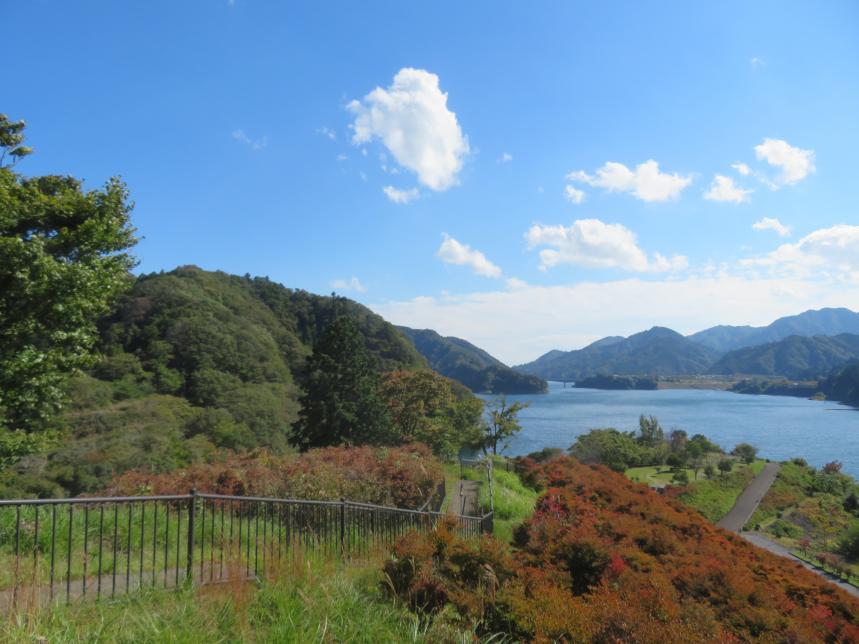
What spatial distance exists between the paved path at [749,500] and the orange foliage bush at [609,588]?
151 feet

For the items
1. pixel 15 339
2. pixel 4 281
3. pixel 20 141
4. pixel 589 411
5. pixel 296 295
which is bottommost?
pixel 589 411

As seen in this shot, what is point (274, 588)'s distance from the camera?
4086mm

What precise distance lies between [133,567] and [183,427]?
144 feet

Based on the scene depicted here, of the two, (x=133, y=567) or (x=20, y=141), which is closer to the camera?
(x=133, y=567)

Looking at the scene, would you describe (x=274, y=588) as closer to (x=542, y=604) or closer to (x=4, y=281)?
(x=542, y=604)

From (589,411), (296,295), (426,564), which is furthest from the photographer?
(589,411)

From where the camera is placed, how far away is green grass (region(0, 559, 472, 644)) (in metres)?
3.23

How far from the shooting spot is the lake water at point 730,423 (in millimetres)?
80188

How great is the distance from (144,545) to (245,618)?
4186 millimetres

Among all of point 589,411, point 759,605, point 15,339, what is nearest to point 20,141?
point 15,339

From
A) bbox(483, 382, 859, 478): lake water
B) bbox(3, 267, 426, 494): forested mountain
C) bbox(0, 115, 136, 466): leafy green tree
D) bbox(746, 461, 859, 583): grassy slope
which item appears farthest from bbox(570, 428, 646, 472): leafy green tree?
bbox(0, 115, 136, 466): leafy green tree

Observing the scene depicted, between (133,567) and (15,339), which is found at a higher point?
(15,339)

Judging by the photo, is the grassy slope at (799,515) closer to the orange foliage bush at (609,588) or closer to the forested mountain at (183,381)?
the forested mountain at (183,381)

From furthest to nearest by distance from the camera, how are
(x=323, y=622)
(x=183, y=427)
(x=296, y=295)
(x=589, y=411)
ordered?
(x=589, y=411) < (x=296, y=295) < (x=183, y=427) < (x=323, y=622)
